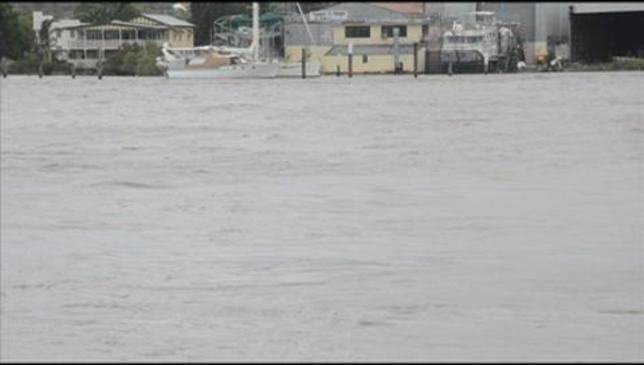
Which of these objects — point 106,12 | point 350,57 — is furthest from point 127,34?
point 350,57

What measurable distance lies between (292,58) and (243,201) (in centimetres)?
1330

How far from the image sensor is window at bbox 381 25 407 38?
19650mm

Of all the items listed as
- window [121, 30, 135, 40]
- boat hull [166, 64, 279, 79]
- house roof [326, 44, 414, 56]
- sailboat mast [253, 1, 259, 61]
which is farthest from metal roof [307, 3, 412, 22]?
boat hull [166, 64, 279, 79]

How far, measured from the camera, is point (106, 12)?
74.1 ft

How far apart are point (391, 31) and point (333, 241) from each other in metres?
14.1

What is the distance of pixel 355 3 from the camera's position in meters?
22.2

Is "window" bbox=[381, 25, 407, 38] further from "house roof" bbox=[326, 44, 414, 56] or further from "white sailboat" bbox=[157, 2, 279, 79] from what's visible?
"white sailboat" bbox=[157, 2, 279, 79]

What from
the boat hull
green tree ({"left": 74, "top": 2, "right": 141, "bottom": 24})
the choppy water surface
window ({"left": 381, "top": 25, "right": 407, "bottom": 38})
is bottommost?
the choppy water surface

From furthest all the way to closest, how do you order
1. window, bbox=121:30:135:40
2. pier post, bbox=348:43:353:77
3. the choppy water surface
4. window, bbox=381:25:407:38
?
pier post, bbox=348:43:353:77, window, bbox=121:30:135:40, window, bbox=381:25:407:38, the choppy water surface

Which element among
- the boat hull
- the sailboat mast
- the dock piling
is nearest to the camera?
the sailboat mast

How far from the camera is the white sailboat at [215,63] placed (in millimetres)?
23688

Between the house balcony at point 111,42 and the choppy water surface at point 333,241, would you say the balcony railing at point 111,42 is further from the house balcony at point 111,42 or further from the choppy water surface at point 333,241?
the choppy water surface at point 333,241

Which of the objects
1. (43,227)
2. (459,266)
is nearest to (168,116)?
(43,227)

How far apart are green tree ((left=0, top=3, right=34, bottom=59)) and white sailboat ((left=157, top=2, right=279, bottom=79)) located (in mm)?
2947
